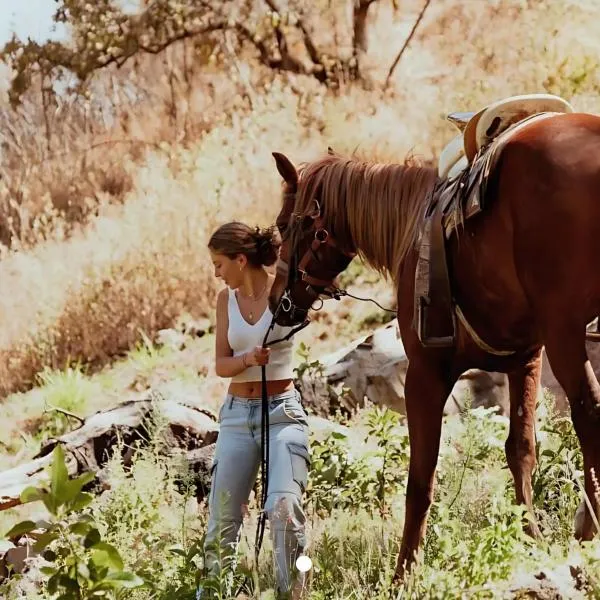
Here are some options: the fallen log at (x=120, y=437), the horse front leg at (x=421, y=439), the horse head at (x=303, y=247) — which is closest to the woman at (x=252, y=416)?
the horse head at (x=303, y=247)

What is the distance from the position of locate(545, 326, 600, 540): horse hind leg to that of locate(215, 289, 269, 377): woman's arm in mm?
1110

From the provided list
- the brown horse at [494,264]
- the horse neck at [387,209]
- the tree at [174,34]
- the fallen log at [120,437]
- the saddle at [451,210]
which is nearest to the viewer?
the brown horse at [494,264]

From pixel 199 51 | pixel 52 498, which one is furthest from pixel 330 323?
pixel 199 51

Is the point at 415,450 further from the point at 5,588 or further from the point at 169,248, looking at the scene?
the point at 169,248

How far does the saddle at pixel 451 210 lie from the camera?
11.8ft

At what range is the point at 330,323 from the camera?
8.62 m

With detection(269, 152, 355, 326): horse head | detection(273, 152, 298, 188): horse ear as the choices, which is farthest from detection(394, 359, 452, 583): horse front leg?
detection(273, 152, 298, 188): horse ear

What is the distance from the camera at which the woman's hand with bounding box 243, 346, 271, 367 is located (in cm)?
386

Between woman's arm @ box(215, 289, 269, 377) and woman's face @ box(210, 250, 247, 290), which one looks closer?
woman's arm @ box(215, 289, 269, 377)

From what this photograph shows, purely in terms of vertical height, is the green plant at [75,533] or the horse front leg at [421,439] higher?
the green plant at [75,533]

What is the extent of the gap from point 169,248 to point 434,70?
5796 mm

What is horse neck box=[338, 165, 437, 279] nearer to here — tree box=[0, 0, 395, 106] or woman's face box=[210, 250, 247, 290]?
woman's face box=[210, 250, 247, 290]

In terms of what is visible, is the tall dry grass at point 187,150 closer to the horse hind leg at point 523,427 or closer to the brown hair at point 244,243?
the brown hair at point 244,243

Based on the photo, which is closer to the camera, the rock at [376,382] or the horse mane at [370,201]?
the horse mane at [370,201]
